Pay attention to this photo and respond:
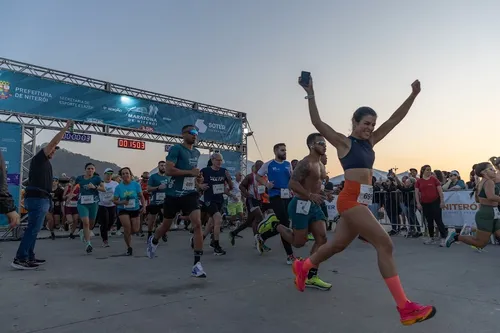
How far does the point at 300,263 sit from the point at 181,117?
49.6 feet

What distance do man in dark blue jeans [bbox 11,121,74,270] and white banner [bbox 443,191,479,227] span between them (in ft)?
30.8

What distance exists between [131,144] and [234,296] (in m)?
13.5

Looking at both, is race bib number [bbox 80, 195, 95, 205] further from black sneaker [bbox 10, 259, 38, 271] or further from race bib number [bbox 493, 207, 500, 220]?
race bib number [bbox 493, 207, 500, 220]

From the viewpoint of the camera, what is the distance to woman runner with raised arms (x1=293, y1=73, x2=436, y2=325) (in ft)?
9.58

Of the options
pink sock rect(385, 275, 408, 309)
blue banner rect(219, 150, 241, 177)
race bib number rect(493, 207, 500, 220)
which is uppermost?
blue banner rect(219, 150, 241, 177)

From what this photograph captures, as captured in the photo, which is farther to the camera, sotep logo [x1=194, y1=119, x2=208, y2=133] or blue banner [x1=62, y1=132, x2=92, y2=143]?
sotep logo [x1=194, y1=119, x2=208, y2=133]

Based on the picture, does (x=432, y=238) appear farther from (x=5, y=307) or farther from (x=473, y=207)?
(x=5, y=307)

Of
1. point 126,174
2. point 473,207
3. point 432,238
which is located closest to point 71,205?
point 126,174

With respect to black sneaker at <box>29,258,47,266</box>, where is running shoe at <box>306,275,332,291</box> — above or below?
above

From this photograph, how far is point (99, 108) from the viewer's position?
49.8ft

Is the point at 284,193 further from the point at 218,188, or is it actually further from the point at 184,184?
the point at 184,184

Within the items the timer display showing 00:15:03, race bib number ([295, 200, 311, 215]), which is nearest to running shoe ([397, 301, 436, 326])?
race bib number ([295, 200, 311, 215])

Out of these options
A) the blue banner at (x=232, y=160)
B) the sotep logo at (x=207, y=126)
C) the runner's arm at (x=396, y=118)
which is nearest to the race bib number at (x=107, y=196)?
the runner's arm at (x=396, y=118)

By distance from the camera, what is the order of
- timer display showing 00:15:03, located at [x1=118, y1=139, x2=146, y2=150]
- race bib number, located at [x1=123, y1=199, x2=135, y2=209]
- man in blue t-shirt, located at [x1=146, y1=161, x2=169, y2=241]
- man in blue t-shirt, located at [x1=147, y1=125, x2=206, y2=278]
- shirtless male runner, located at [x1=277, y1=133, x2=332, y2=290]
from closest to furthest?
shirtless male runner, located at [x1=277, y1=133, x2=332, y2=290] → man in blue t-shirt, located at [x1=147, y1=125, x2=206, y2=278] → race bib number, located at [x1=123, y1=199, x2=135, y2=209] → man in blue t-shirt, located at [x1=146, y1=161, x2=169, y2=241] → timer display showing 00:15:03, located at [x1=118, y1=139, x2=146, y2=150]
